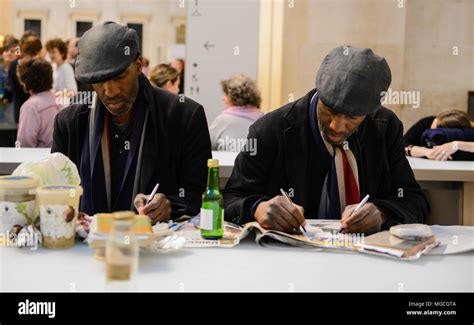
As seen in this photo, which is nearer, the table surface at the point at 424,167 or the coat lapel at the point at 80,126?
the coat lapel at the point at 80,126

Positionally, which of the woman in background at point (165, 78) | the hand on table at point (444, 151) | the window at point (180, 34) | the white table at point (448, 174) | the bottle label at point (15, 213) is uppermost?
the window at point (180, 34)

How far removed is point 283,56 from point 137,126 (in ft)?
18.5

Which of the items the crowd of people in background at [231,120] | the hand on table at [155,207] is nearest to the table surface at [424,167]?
the crowd of people in background at [231,120]

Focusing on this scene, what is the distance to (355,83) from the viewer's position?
2.57 metres

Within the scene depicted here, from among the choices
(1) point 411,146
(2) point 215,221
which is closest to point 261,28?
A: (1) point 411,146

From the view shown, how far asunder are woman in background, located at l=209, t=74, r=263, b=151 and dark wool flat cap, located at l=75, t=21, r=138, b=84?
2857 millimetres

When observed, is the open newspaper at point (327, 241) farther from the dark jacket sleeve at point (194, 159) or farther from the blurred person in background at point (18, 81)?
the blurred person in background at point (18, 81)

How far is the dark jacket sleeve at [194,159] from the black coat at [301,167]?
0.15 meters

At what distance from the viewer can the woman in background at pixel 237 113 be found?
18.9 ft

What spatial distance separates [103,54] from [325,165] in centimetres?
98

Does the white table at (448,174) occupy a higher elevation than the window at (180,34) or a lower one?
lower
